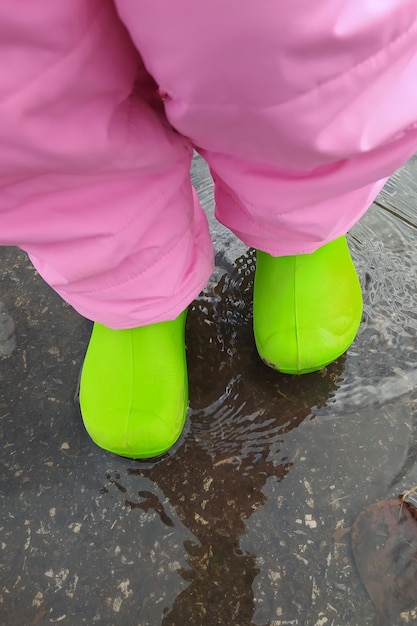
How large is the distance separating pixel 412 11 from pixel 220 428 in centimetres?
56

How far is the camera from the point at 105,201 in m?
0.54

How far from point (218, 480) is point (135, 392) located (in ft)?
0.52

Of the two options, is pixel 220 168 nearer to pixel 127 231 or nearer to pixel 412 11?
pixel 127 231

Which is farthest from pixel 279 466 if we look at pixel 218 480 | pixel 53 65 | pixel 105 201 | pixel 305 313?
pixel 53 65

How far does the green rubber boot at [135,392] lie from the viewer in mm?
750

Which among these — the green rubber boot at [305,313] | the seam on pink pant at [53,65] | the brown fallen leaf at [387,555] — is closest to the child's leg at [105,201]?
the seam on pink pant at [53,65]

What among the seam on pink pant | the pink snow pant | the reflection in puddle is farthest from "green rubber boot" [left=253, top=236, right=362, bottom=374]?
the seam on pink pant

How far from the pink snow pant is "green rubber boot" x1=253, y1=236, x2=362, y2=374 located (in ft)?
0.56

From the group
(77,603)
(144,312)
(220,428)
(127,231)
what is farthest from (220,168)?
(77,603)

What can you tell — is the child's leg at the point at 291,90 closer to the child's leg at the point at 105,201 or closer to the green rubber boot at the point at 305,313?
the child's leg at the point at 105,201

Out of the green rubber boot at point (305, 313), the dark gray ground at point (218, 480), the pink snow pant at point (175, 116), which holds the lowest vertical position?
the dark gray ground at point (218, 480)

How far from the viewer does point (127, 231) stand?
56 cm

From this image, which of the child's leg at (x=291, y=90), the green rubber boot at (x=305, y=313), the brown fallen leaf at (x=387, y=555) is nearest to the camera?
the child's leg at (x=291, y=90)

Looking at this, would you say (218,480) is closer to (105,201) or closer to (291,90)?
(105,201)
